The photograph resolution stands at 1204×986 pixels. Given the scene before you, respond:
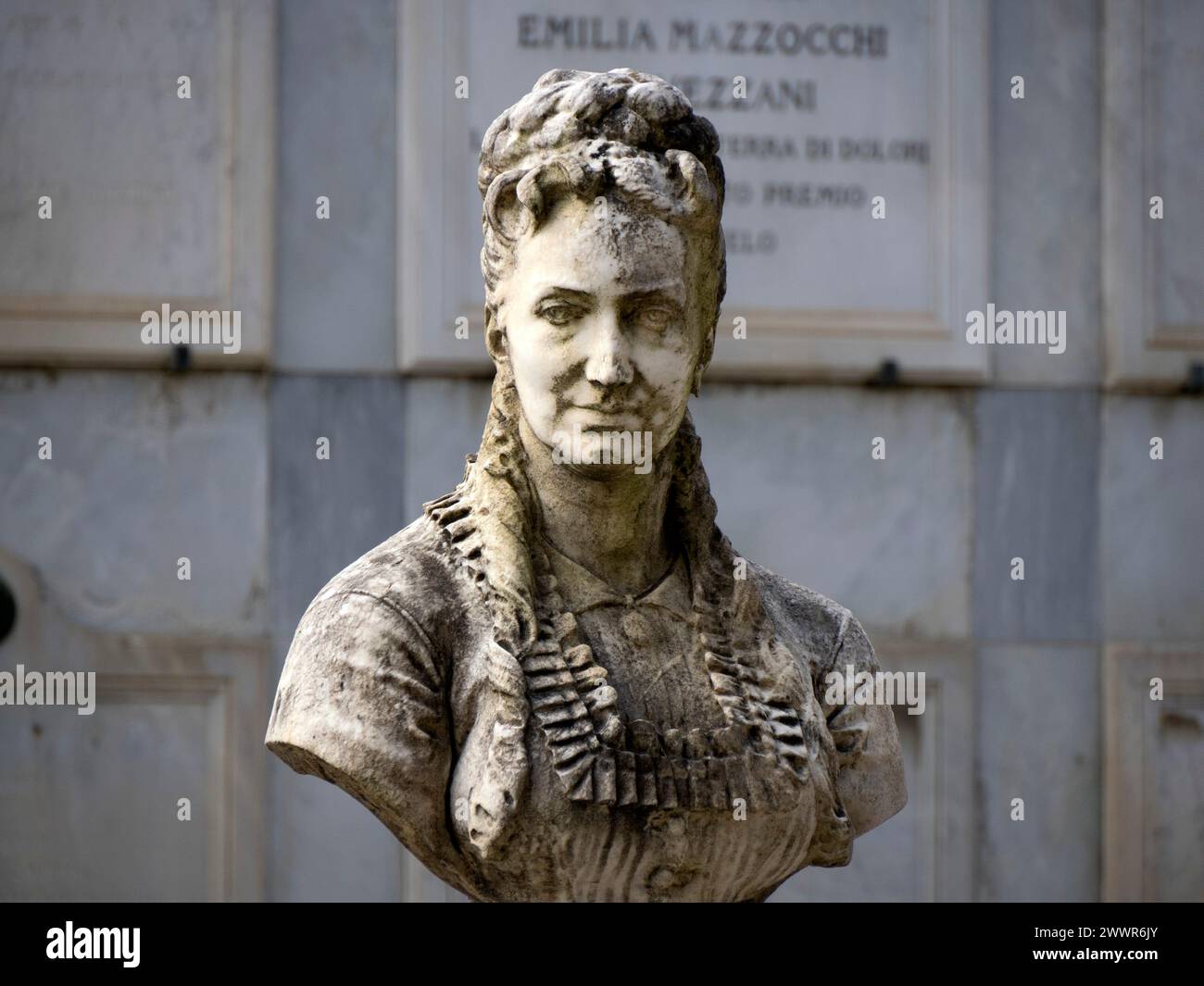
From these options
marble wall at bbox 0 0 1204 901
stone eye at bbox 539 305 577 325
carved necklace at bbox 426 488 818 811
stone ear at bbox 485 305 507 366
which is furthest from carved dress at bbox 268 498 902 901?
marble wall at bbox 0 0 1204 901

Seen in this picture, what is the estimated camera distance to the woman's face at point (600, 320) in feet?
13.8

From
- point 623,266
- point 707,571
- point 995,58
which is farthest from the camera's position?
point 995,58

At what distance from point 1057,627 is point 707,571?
12.0ft

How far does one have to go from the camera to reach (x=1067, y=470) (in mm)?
7988

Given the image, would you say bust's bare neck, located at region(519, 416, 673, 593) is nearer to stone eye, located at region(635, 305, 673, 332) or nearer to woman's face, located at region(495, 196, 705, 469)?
woman's face, located at region(495, 196, 705, 469)

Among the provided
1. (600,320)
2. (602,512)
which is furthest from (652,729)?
(600,320)

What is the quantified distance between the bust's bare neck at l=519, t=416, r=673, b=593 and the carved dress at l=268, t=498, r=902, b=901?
1.6 inches

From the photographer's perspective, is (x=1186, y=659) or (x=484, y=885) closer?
(x=484, y=885)

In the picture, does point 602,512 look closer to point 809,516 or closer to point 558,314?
point 558,314

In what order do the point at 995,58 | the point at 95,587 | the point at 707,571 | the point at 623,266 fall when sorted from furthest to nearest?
1. the point at 995,58
2. the point at 95,587
3. the point at 707,571
4. the point at 623,266

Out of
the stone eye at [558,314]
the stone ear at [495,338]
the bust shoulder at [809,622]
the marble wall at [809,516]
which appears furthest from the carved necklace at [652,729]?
the marble wall at [809,516]

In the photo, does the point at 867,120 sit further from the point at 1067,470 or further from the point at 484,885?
the point at 484,885

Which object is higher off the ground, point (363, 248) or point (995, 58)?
point (995, 58)

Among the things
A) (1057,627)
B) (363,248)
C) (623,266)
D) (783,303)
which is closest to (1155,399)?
(1057,627)
